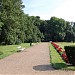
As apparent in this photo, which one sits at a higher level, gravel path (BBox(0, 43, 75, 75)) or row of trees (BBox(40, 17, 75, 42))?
row of trees (BBox(40, 17, 75, 42))

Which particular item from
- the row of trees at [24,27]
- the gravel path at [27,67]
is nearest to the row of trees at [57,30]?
the row of trees at [24,27]

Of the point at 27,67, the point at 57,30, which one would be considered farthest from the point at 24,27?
the point at 27,67

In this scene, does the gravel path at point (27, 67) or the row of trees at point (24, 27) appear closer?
the gravel path at point (27, 67)

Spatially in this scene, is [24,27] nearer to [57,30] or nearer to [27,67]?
[57,30]

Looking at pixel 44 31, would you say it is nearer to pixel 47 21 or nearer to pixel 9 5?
pixel 47 21

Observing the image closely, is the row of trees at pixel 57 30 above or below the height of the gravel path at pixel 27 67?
above

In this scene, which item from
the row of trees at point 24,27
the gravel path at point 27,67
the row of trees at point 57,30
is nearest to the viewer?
the gravel path at point 27,67

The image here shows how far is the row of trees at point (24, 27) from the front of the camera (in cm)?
4872

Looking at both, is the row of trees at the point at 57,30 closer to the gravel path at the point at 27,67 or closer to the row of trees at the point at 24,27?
the row of trees at the point at 24,27

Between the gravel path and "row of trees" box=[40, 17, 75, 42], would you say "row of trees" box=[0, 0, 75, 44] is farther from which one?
the gravel path

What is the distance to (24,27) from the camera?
2657 inches

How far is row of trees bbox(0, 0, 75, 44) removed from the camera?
160 ft

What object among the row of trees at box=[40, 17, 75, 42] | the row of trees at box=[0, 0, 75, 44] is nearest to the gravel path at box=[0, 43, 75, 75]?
the row of trees at box=[0, 0, 75, 44]

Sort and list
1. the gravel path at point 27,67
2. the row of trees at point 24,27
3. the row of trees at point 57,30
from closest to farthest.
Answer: the gravel path at point 27,67
the row of trees at point 24,27
the row of trees at point 57,30
